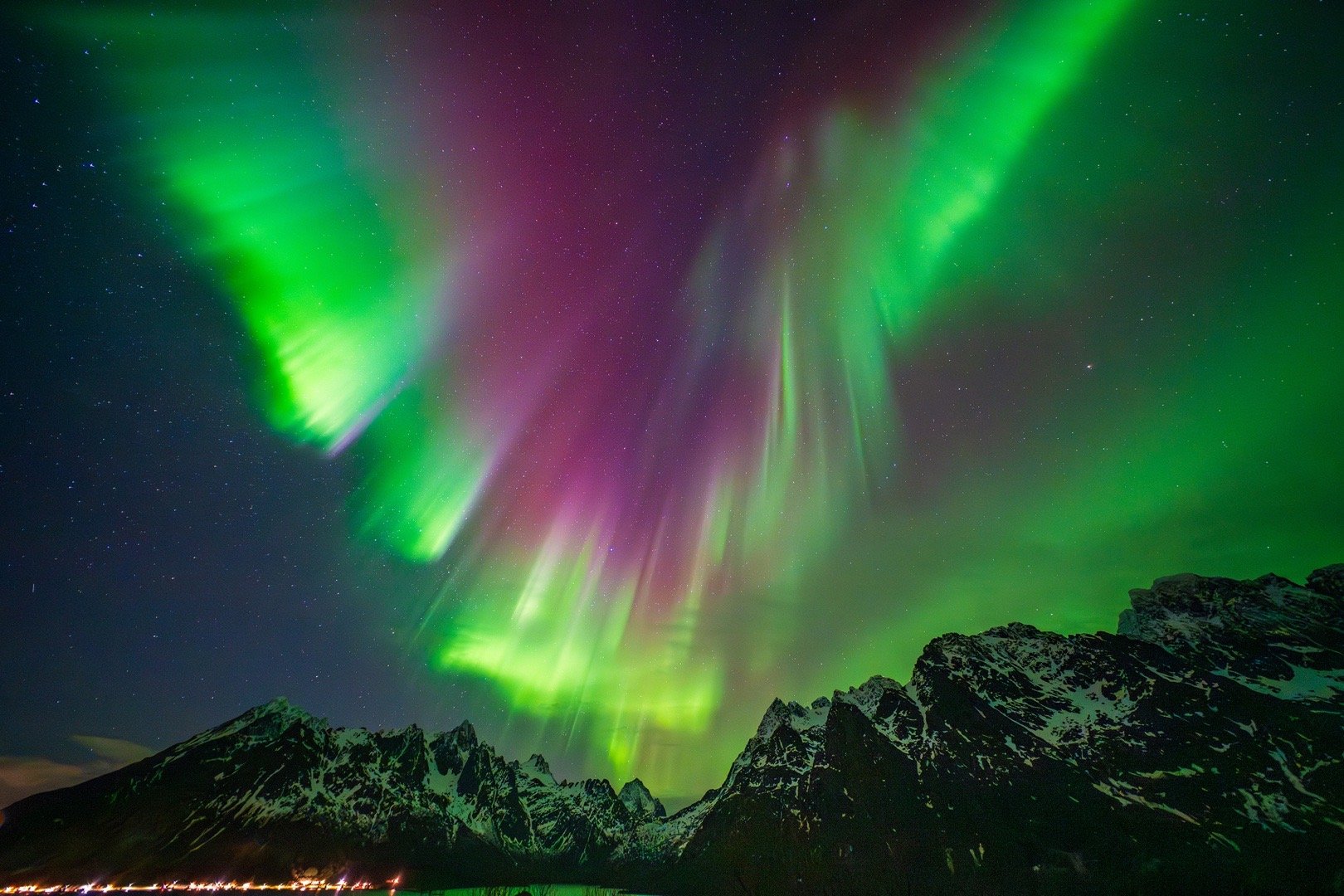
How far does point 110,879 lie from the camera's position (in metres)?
172

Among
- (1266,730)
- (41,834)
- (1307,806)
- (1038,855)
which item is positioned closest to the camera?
(1307,806)

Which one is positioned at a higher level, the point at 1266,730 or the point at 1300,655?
the point at 1300,655

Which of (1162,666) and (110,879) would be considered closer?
(110,879)

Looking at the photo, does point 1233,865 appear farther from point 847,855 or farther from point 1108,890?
point 847,855

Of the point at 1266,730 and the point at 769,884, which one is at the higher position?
the point at 1266,730

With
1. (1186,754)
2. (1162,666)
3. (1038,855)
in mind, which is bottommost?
(1038,855)

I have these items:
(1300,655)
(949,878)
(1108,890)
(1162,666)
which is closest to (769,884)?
(949,878)

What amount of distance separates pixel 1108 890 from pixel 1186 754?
64805 millimetres

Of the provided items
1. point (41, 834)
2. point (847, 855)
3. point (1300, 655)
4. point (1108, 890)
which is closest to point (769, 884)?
point (847, 855)

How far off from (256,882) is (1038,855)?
270301mm

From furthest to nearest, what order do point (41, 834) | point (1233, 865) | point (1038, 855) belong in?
point (41, 834), point (1038, 855), point (1233, 865)

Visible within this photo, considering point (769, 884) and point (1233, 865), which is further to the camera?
point (769, 884)

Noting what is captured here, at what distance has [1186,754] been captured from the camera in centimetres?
15800

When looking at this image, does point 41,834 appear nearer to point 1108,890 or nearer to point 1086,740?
point 1108,890
